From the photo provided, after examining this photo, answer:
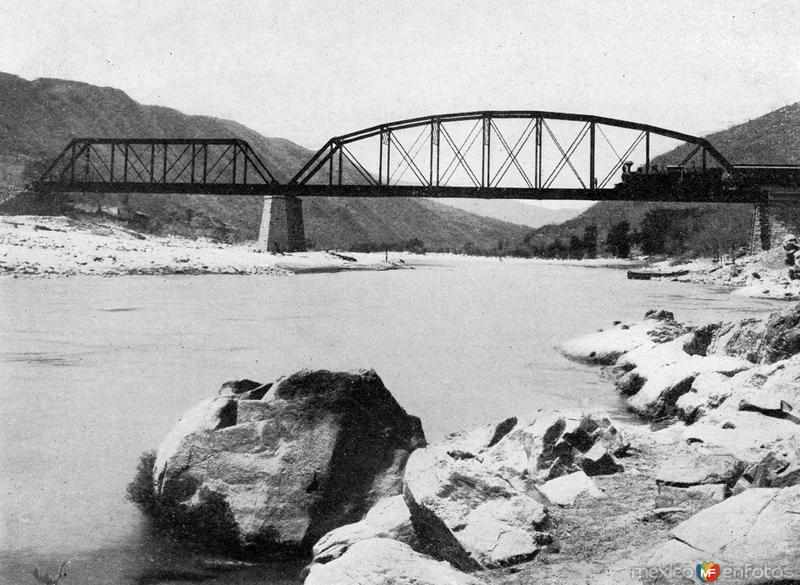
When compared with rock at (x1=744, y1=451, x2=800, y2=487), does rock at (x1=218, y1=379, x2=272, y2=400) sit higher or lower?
higher

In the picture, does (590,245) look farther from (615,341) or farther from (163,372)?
(163,372)

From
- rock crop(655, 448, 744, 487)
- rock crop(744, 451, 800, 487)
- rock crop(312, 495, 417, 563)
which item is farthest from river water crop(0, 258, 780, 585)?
rock crop(744, 451, 800, 487)

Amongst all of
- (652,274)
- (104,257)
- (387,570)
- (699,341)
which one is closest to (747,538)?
(387,570)

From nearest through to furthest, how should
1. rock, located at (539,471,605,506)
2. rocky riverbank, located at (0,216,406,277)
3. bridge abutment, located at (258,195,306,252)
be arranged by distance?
rock, located at (539,471,605,506) < rocky riverbank, located at (0,216,406,277) < bridge abutment, located at (258,195,306,252)

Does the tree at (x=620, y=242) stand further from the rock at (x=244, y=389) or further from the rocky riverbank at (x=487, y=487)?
the rock at (x=244, y=389)

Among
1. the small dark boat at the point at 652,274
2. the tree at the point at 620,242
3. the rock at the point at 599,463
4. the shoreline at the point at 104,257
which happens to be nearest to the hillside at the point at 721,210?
the tree at the point at 620,242

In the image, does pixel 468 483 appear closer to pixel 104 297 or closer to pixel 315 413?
pixel 315 413

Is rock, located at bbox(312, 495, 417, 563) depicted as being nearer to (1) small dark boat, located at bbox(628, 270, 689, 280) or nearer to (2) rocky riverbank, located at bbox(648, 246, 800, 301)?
(2) rocky riverbank, located at bbox(648, 246, 800, 301)
